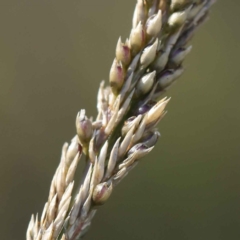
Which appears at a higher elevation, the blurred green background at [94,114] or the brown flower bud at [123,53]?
the blurred green background at [94,114]

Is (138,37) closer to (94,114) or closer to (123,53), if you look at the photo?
(123,53)

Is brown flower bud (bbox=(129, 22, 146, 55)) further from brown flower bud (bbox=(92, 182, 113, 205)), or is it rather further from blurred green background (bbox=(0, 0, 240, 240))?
blurred green background (bbox=(0, 0, 240, 240))

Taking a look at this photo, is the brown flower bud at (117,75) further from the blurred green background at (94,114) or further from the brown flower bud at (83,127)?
the blurred green background at (94,114)

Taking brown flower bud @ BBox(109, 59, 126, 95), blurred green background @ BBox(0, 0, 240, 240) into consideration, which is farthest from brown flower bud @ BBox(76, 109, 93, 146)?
blurred green background @ BBox(0, 0, 240, 240)

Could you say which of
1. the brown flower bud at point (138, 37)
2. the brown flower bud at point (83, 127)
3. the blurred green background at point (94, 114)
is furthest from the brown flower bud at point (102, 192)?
the blurred green background at point (94, 114)

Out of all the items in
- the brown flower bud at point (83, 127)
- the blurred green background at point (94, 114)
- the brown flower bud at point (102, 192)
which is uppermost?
the blurred green background at point (94, 114)

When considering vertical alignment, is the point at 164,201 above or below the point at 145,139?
above

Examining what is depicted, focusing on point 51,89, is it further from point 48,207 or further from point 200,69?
point 48,207

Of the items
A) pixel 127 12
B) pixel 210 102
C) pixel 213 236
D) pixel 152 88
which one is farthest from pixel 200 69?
pixel 152 88
